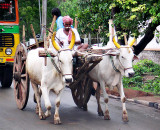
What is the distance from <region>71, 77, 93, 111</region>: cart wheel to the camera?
9070mm

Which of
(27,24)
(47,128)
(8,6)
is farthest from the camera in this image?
(27,24)

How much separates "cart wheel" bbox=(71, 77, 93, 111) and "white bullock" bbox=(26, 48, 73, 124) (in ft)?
3.60

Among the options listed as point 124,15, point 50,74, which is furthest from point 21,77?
point 124,15

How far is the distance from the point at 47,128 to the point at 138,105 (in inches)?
145

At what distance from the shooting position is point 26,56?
29.3 ft

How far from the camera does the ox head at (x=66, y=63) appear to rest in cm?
725

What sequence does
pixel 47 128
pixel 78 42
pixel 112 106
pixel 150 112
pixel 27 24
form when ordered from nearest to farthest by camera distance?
pixel 47 128 → pixel 78 42 → pixel 150 112 → pixel 112 106 → pixel 27 24

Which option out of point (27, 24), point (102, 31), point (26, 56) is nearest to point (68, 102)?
point (26, 56)

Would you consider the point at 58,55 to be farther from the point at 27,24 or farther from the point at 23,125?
the point at 27,24

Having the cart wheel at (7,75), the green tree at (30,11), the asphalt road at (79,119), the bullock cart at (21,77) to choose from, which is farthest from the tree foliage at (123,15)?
the green tree at (30,11)

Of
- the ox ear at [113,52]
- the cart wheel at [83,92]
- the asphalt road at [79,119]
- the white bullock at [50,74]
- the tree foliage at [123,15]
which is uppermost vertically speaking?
the tree foliage at [123,15]

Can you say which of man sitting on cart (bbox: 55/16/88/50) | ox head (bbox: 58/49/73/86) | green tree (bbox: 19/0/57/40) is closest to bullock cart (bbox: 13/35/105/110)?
man sitting on cart (bbox: 55/16/88/50)

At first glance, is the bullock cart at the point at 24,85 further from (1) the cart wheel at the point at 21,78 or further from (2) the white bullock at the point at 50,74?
(2) the white bullock at the point at 50,74

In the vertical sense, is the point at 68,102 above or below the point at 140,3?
below
